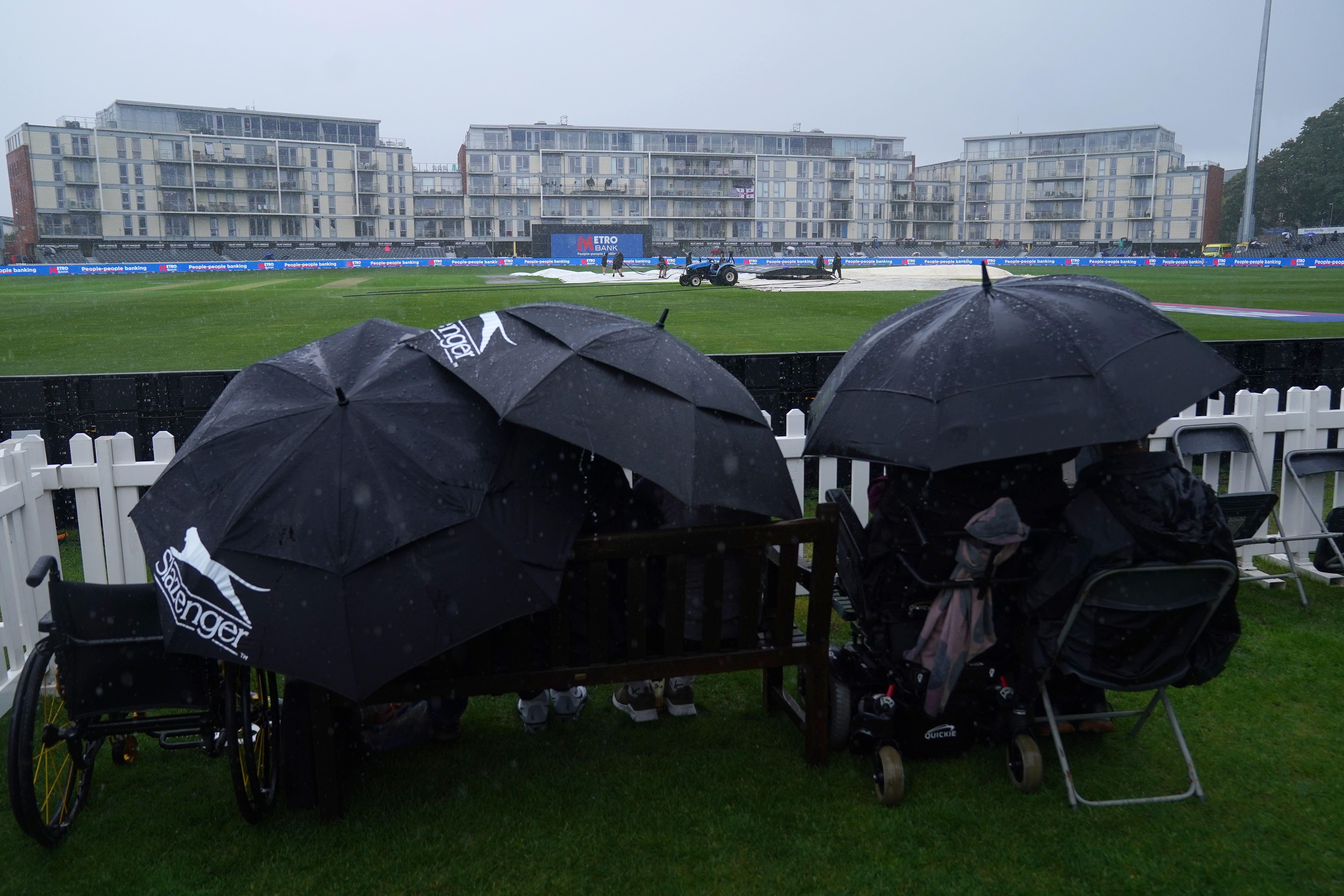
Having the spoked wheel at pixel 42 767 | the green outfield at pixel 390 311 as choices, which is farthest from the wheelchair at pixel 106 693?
the green outfield at pixel 390 311

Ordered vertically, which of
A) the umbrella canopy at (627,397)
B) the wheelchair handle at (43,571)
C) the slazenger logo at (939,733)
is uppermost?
the umbrella canopy at (627,397)

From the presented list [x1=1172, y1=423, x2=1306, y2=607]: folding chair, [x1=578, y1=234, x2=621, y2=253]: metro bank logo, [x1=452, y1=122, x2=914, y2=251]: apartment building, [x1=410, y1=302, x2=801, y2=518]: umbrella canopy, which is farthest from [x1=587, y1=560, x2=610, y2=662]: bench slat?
[x1=452, y1=122, x2=914, y2=251]: apartment building

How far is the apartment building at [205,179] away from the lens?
83.6 metres

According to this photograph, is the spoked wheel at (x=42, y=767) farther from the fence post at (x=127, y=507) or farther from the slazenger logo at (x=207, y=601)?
the fence post at (x=127, y=507)

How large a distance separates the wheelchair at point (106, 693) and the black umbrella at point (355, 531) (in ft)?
1.13

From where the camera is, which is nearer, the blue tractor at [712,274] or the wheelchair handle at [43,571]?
the wheelchair handle at [43,571]

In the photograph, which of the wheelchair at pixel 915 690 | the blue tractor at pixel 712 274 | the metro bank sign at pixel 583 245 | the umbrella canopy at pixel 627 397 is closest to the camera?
the umbrella canopy at pixel 627 397

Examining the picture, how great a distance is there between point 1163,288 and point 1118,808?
115 feet

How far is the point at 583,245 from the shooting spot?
75812 millimetres

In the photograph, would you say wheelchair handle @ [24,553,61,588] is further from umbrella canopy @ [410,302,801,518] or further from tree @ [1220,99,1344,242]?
tree @ [1220,99,1344,242]

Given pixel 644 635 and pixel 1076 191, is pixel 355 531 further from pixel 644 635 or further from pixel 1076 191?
pixel 1076 191

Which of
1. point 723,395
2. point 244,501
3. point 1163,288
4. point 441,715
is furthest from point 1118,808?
point 1163,288

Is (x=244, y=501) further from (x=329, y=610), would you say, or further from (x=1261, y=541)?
(x=1261, y=541)

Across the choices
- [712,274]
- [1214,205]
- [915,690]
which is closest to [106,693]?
[915,690]
